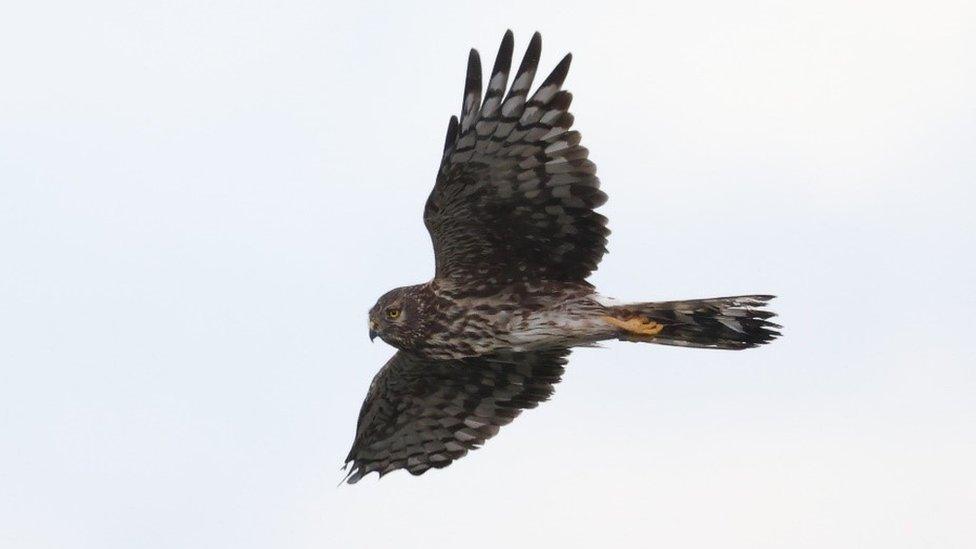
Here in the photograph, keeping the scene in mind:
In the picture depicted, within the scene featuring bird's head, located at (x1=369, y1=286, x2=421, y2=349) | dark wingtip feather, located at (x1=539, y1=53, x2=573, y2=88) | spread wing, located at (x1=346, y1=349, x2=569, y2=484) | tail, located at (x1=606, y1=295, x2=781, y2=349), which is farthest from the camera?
spread wing, located at (x1=346, y1=349, x2=569, y2=484)

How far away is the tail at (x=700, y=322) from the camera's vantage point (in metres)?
11.5

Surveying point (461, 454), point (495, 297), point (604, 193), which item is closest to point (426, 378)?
point (461, 454)

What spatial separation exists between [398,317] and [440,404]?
1445 millimetres

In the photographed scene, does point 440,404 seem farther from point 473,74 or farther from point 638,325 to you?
point 473,74

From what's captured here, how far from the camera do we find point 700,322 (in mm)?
11648

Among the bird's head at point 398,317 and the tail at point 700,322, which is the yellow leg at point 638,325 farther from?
the bird's head at point 398,317

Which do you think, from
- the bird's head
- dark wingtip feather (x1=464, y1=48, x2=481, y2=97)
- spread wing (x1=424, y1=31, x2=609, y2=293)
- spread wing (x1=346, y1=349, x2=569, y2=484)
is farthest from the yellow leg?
dark wingtip feather (x1=464, y1=48, x2=481, y2=97)

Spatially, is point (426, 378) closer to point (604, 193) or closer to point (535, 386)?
point (535, 386)

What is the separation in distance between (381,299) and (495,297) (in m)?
0.93

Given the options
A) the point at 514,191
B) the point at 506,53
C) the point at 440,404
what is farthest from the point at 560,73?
the point at 440,404

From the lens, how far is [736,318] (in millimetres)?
11523

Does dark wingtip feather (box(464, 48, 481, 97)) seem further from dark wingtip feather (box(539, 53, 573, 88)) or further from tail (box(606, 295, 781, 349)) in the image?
tail (box(606, 295, 781, 349))

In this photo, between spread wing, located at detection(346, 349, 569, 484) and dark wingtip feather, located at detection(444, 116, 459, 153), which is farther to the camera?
spread wing, located at detection(346, 349, 569, 484)

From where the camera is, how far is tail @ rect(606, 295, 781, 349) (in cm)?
1150
